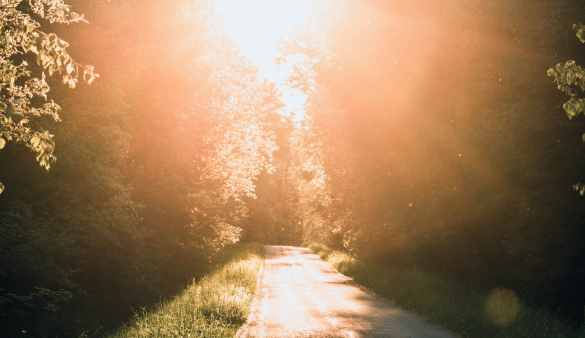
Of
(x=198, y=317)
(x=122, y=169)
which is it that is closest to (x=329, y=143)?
(x=122, y=169)

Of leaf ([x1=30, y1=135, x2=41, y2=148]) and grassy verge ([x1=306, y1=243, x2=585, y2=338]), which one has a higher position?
leaf ([x1=30, y1=135, x2=41, y2=148])

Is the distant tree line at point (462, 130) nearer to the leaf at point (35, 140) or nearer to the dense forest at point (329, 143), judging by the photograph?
the dense forest at point (329, 143)

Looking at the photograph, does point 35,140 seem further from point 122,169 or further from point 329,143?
point 329,143

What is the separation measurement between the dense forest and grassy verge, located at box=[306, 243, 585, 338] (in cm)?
158

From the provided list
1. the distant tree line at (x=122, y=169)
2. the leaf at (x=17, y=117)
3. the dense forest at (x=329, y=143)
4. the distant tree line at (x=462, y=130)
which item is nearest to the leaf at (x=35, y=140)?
the leaf at (x=17, y=117)

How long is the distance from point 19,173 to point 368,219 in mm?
17325

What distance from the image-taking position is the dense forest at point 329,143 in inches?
516

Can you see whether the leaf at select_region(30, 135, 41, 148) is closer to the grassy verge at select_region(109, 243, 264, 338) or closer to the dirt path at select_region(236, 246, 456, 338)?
the grassy verge at select_region(109, 243, 264, 338)

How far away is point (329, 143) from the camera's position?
88.0 feet

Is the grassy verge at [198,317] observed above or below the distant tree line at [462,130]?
below

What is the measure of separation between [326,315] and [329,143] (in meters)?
15.0

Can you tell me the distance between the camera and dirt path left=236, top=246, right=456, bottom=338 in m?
10.7

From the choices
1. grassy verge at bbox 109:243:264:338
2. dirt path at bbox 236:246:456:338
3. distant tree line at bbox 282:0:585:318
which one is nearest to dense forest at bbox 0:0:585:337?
distant tree line at bbox 282:0:585:318

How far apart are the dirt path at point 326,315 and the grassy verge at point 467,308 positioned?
48cm
